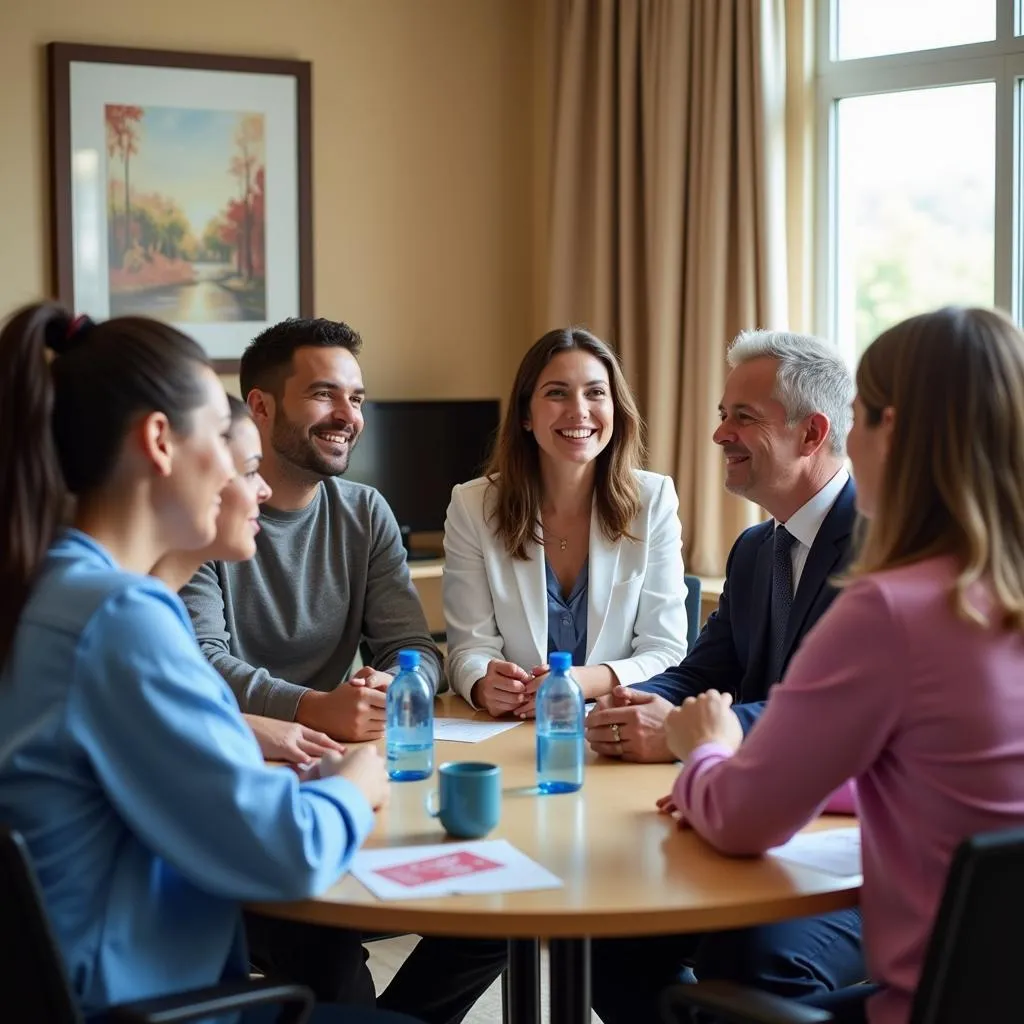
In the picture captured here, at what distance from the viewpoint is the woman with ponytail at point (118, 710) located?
157 cm

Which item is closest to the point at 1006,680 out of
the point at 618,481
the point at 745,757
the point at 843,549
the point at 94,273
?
the point at 745,757

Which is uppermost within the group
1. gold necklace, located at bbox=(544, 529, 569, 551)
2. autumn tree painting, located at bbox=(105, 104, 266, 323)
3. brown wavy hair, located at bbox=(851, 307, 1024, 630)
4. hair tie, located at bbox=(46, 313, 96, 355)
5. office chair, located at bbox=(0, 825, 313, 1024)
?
autumn tree painting, located at bbox=(105, 104, 266, 323)

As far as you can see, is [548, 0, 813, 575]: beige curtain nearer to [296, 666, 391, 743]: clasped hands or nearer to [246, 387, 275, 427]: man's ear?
[246, 387, 275, 427]: man's ear

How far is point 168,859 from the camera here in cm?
159

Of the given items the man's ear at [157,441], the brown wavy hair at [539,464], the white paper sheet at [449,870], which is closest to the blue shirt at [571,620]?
the brown wavy hair at [539,464]

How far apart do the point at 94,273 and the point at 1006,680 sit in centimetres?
394

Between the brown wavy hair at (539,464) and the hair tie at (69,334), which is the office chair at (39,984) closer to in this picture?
the hair tie at (69,334)

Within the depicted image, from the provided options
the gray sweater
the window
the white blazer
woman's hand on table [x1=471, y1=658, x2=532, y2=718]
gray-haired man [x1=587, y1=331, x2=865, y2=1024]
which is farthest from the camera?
the window

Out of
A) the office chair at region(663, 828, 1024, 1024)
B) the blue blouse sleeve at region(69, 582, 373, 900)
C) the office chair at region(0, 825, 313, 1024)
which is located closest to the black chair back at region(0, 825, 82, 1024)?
the office chair at region(0, 825, 313, 1024)

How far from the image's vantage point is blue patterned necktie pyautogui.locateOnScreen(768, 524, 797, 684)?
2551 millimetres

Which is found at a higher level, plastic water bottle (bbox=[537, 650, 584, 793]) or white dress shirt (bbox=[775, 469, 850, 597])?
white dress shirt (bbox=[775, 469, 850, 597])

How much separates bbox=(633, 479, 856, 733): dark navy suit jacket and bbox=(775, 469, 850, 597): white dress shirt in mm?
37

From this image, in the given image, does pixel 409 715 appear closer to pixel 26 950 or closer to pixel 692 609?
pixel 26 950

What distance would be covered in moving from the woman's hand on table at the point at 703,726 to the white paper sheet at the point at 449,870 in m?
0.32
